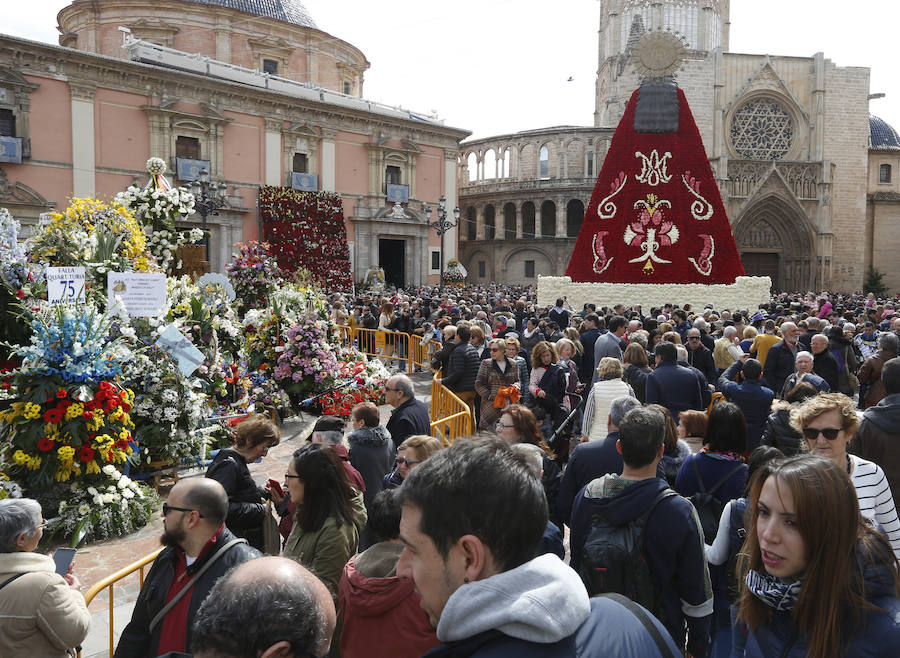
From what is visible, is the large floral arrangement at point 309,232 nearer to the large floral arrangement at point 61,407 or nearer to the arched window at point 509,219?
the arched window at point 509,219

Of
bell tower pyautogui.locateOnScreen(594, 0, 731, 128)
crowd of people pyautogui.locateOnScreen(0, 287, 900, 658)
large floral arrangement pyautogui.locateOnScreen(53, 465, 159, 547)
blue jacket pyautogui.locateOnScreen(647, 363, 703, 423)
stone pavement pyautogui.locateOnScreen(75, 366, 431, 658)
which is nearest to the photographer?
crowd of people pyautogui.locateOnScreen(0, 287, 900, 658)

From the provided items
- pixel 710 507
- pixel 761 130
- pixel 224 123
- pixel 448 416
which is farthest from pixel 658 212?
pixel 761 130

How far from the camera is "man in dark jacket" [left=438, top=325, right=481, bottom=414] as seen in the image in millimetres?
8211

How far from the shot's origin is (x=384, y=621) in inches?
91.5

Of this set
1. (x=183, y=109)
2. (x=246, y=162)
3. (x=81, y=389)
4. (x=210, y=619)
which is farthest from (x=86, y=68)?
(x=210, y=619)

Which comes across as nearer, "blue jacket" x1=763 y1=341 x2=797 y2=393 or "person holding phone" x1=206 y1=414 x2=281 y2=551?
"person holding phone" x1=206 y1=414 x2=281 y2=551

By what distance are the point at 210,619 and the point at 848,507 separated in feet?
6.10

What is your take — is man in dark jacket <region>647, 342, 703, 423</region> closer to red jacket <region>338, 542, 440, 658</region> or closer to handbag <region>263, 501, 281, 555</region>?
handbag <region>263, 501, 281, 555</region>

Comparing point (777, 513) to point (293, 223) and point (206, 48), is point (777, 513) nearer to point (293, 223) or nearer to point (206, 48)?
point (293, 223)

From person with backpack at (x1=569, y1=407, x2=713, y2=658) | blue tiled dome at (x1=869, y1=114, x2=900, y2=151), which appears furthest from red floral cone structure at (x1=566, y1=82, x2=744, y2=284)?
blue tiled dome at (x1=869, y1=114, x2=900, y2=151)

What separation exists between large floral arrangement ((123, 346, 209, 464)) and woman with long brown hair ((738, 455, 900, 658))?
6.34 m

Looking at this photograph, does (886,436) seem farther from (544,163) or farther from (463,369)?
(544,163)

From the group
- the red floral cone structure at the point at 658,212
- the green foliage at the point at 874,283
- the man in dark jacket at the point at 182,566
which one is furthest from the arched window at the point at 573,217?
the man in dark jacket at the point at 182,566

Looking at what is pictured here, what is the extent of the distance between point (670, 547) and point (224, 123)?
91.1 ft
